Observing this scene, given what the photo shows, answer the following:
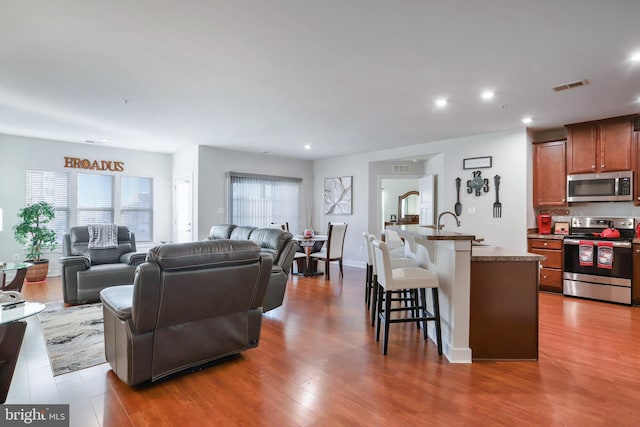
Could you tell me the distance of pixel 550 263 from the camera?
16.5ft

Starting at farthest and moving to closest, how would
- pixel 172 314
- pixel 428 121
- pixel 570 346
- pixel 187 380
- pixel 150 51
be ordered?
pixel 428 121 < pixel 570 346 < pixel 150 51 < pixel 187 380 < pixel 172 314

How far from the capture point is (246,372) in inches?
99.0

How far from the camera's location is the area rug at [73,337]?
2676 mm

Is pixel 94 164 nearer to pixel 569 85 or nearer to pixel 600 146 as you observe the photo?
pixel 569 85

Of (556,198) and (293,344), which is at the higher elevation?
Answer: (556,198)

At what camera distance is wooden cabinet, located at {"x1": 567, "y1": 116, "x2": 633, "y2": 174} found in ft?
15.1

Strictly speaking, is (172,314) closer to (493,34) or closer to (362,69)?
(362,69)

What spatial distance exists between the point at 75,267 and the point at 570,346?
5585 millimetres

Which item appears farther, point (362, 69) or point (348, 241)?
point (348, 241)

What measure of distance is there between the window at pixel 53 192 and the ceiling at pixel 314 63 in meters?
1.26

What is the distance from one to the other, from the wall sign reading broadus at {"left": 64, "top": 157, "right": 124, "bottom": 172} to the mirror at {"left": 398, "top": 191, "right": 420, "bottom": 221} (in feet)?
23.2

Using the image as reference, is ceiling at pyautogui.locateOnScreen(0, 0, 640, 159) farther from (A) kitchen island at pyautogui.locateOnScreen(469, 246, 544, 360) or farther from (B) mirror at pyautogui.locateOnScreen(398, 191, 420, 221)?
(B) mirror at pyautogui.locateOnScreen(398, 191, 420, 221)

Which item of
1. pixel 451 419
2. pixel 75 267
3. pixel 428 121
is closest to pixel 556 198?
pixel 428 121

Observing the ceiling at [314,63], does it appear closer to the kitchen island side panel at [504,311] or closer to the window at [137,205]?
the kitchen island side panel at [504,311]
